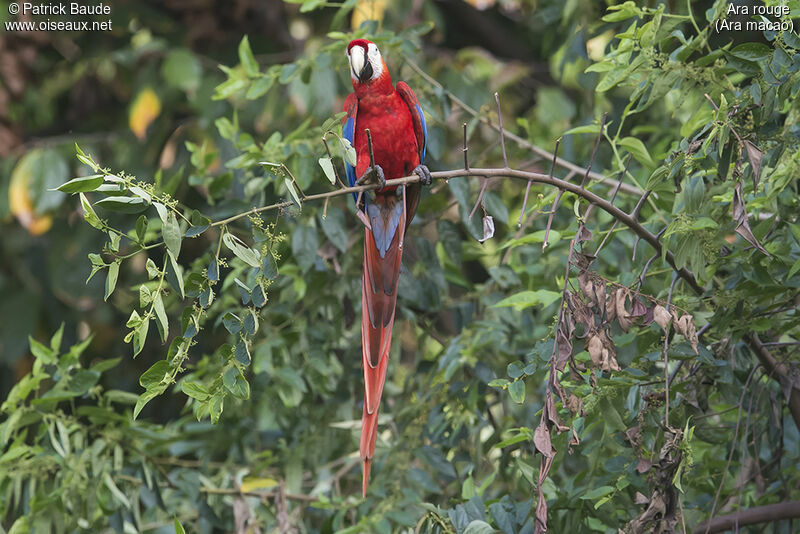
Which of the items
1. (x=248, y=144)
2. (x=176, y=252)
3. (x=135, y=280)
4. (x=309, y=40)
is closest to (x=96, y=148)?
(x=135, y=280)

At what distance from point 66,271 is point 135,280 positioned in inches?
13.7

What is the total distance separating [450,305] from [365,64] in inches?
22.5

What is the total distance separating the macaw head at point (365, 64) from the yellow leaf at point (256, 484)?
86 centimetres

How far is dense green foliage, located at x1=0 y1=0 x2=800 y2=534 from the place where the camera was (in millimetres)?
1002

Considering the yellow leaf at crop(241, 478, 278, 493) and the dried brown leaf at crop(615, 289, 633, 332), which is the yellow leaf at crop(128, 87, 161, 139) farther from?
the dried brown leaf at crop(615, 289, 633, 332)

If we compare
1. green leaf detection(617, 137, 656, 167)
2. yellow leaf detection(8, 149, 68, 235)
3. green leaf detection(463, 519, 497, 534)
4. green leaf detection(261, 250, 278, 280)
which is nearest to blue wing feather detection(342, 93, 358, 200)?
green leaf detection(617, 137, 656, 167)

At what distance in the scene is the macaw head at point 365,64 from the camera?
1.55 metres

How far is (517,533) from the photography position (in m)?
1.15

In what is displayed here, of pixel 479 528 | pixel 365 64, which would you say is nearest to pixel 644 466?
pixel 479 528

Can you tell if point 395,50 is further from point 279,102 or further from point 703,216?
point 279,102

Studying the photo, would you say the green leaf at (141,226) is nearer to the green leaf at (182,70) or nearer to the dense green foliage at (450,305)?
the dense green foliage at (450,305)

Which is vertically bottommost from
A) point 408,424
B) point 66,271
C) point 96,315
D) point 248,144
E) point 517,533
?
point 96,315

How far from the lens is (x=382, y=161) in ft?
5.20

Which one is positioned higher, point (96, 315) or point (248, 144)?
point (248, 144)
